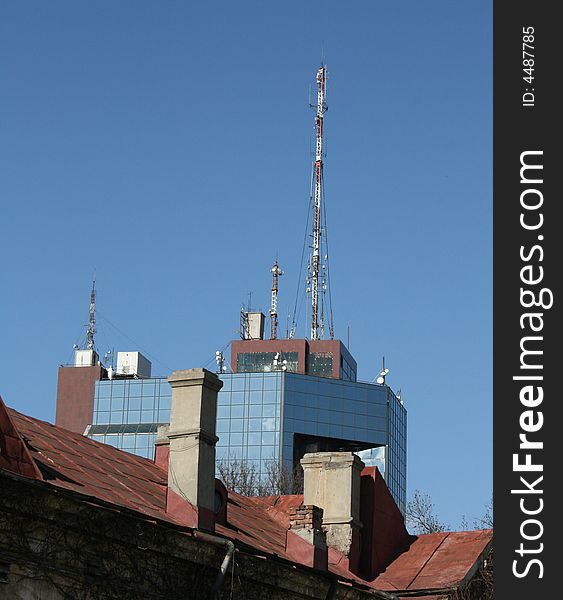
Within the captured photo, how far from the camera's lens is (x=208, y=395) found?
22172 millimetres

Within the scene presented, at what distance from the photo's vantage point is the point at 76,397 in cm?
12838

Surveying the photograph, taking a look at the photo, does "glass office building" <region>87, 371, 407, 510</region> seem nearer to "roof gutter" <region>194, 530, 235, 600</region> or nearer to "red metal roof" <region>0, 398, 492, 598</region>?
"red metal roof" <region>0, 398, 492, 598</region>

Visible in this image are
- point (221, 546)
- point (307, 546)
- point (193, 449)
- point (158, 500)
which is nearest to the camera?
point (221, 546)

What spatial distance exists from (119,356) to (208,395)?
111682 mm

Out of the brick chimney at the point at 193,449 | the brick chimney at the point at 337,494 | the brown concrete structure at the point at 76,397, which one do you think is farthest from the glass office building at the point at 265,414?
the brick chimney at the point at 193,449

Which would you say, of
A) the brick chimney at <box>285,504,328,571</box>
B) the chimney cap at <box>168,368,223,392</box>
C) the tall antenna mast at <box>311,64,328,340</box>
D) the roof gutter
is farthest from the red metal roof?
the tall antenna mast at <box>311,64,328,340</box>

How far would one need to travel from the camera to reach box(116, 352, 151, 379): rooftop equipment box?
13000 cm

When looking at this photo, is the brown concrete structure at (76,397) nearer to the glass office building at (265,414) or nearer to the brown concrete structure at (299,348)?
the glass office building at (265,414)

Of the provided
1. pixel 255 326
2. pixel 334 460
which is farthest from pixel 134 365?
pixel 334 460

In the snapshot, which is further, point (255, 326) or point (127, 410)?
point (255, 326)

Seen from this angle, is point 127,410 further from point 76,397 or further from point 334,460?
point 334,460

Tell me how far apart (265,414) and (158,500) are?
102898 mm

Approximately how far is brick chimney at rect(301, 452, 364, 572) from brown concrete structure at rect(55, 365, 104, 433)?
9988cm

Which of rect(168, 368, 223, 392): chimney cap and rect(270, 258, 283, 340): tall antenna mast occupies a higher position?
rect(270, 258, 283, 340): tall antenna mast
